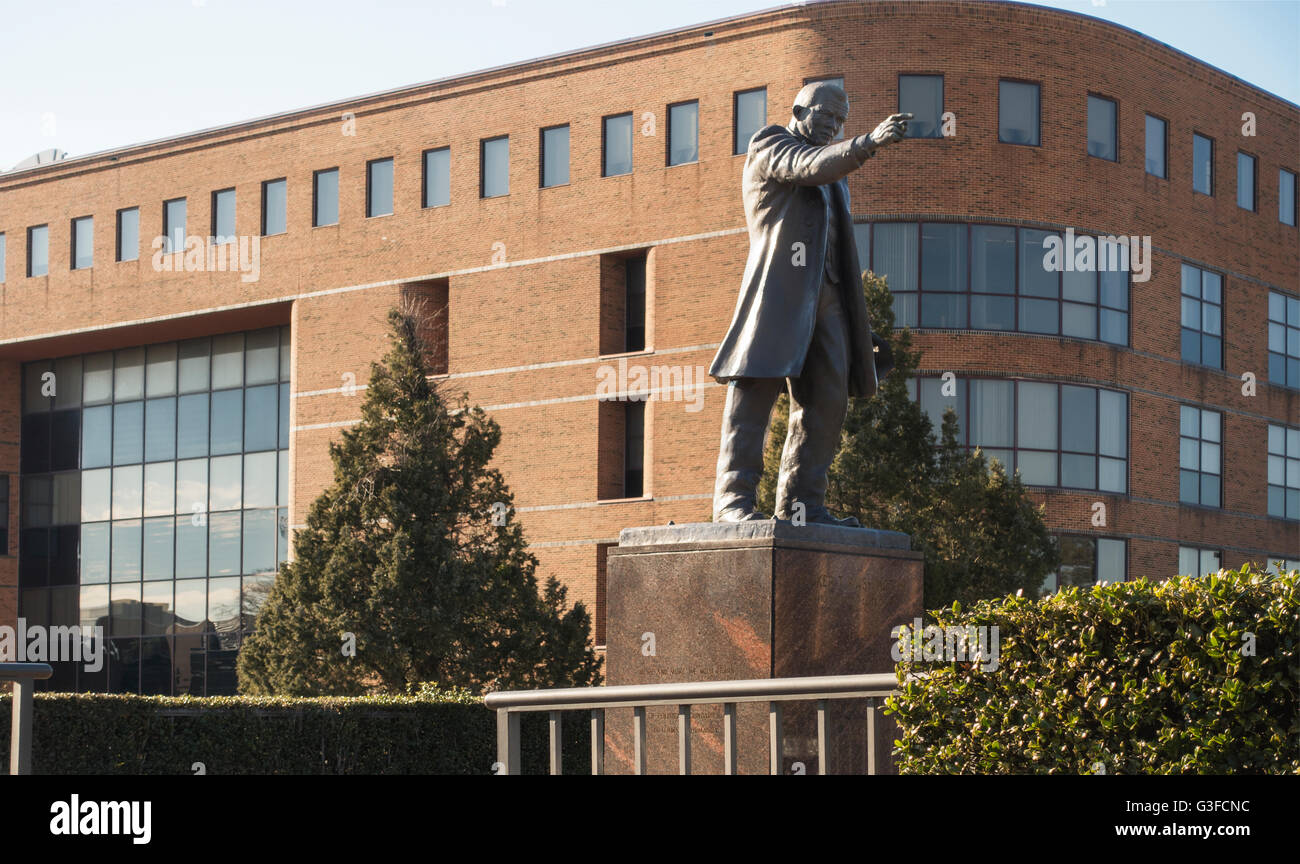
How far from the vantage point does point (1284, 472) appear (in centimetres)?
4469

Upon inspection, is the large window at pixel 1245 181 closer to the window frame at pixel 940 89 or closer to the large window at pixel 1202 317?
the large window at pixel 1202 317

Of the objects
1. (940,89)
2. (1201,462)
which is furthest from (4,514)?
(1201,462)

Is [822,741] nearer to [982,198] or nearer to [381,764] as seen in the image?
[381,764]

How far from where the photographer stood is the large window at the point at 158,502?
4747 centimetres

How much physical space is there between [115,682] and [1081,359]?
28.6 metres

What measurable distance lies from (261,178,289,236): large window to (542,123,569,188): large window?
821cm

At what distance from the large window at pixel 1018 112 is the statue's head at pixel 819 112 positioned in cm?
Result: 2971

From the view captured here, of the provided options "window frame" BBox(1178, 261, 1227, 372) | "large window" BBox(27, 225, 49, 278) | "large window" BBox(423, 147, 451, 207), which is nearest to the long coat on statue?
"window frame" BBox(1178, 261, 1227, 372)

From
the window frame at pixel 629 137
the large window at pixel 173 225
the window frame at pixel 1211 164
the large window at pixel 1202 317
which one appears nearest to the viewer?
the window frame at pixel 629 137

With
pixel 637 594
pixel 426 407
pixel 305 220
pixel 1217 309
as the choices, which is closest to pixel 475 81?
pixel 305 220

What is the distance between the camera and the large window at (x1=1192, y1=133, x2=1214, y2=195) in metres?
41.8

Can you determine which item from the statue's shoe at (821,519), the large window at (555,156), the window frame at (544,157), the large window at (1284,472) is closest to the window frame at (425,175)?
the window frame at (544,157)

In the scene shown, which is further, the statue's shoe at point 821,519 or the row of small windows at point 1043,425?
the row of small windows at point 1043,425

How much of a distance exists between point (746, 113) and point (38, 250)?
2394cm
